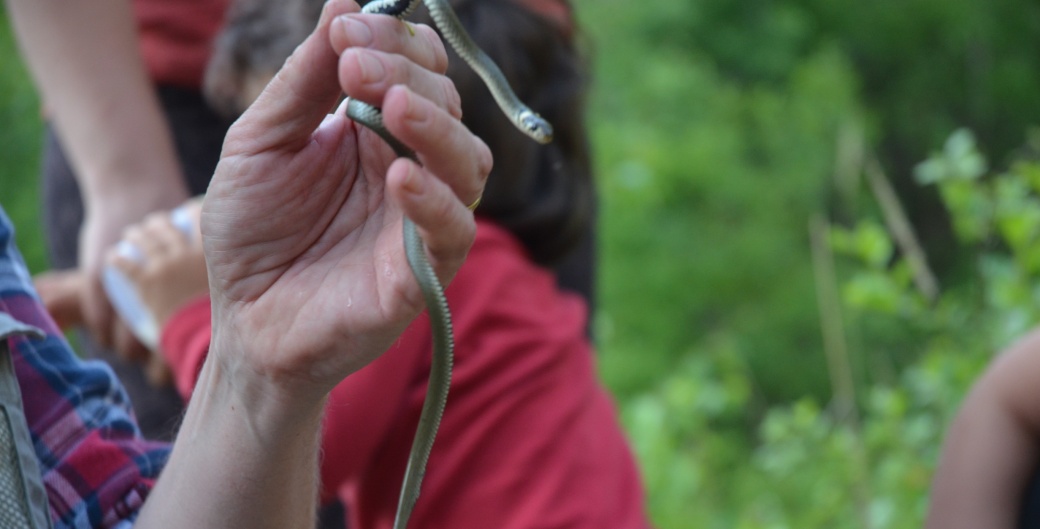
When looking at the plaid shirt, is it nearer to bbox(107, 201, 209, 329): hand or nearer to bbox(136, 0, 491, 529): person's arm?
bbox(136, 0, 491, 529): person's arm

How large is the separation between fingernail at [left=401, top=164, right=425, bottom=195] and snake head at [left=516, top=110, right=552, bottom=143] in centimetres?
27

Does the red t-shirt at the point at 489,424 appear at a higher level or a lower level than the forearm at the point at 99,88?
lower

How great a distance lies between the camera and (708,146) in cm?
582

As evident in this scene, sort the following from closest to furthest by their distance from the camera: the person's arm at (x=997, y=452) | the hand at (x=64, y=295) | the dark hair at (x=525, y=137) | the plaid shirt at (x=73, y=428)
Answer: the plaid shirt at (x=73, y=428) < the person's arm at (x=997, y=452) < the dark hair at (x=525, y=137) < the hand at (x=64, y=295)

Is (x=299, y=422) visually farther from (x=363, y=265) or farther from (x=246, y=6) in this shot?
(x=246, y=6)

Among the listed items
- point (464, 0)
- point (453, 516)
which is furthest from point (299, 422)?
point (464, 0)

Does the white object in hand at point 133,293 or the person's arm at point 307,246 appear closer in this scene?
the person's arm at point 307,246

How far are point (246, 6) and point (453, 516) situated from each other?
106cm

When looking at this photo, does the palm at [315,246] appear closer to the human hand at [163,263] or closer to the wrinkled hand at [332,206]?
the wrinkled hand at [332,206]

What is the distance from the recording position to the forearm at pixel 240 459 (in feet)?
3.30

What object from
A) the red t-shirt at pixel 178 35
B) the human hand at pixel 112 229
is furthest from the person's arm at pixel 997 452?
the red t-shirt at pixel 178 35

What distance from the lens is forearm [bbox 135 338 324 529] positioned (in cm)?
101

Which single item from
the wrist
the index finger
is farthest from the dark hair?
the index finger

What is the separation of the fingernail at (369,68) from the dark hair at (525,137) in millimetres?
839
